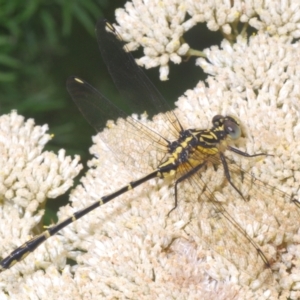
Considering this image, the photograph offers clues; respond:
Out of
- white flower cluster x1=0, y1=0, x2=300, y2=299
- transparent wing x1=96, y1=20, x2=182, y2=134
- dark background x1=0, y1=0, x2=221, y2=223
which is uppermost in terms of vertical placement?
dark background x1=0, y1=0, x2=221, y2=223

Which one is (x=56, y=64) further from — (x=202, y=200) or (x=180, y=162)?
(x=202, y=200)

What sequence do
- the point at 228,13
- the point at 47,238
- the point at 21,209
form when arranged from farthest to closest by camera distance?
the point at 228,13
the point at 21,209
the point at 47,238

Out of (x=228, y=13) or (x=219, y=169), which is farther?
(x=228, y=13)

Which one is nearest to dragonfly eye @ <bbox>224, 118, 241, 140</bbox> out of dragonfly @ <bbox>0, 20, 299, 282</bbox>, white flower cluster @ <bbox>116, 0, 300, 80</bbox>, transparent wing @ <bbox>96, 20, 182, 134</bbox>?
dragonfly @ <bbox>0, 20, 299, 282</bbox>

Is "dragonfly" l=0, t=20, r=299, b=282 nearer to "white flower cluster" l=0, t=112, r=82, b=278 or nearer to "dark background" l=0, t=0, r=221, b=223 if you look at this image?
"white flower cluster" l=0, t=112, r=82, b=278

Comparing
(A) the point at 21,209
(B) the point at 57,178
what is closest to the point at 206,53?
(B) the point at 57,178

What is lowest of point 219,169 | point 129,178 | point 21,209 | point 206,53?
point 219,169

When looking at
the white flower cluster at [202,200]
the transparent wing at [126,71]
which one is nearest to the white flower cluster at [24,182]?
the white flower cluster at [202,200]

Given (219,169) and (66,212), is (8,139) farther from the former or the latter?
(219,169)
